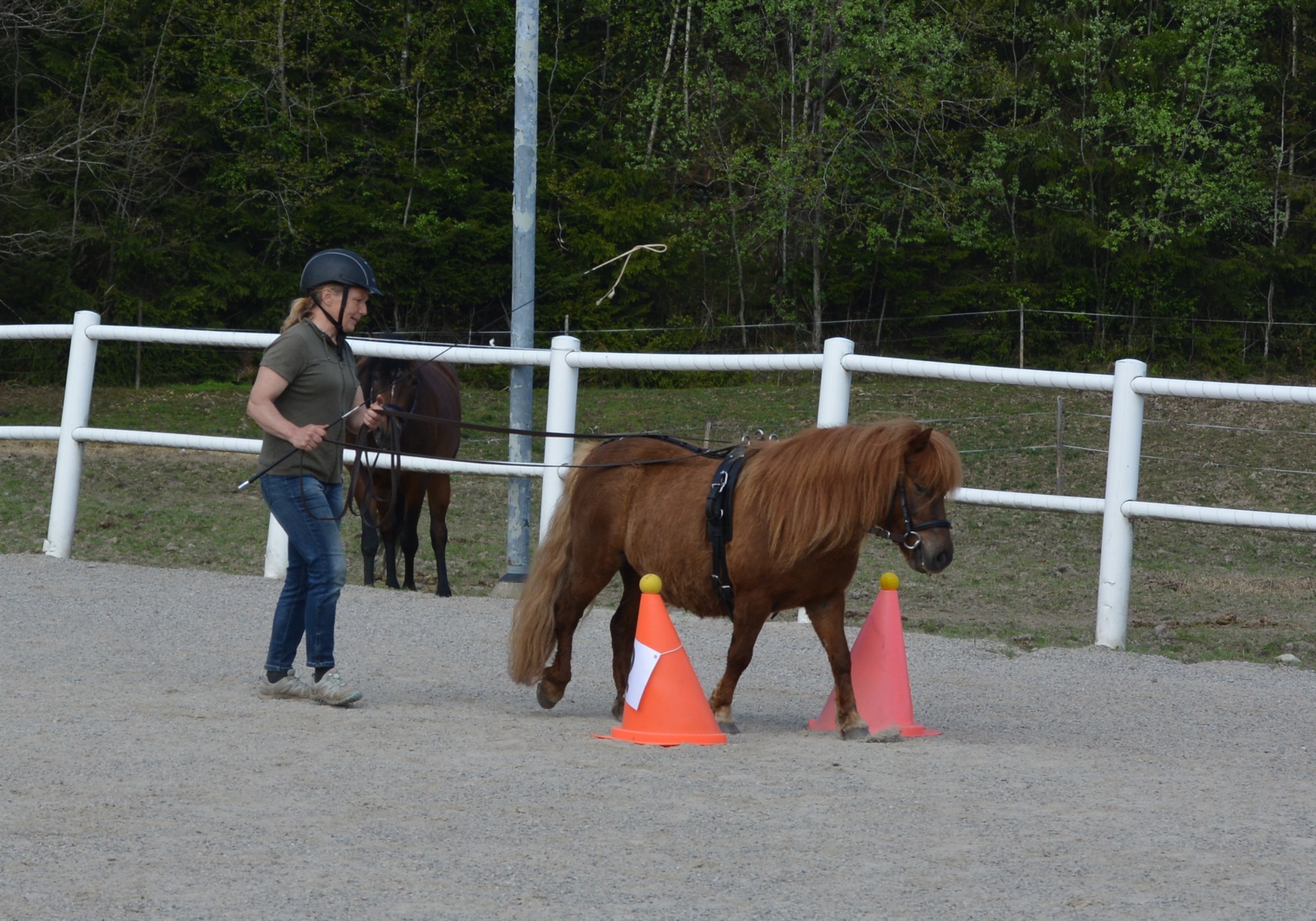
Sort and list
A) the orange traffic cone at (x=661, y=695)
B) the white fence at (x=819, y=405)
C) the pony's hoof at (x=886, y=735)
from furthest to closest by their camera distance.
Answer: the white fence at (x=819, y=405) → the pony's hoof at (x=886, y=735) → the orange traffic cone at (x=661, y=695)

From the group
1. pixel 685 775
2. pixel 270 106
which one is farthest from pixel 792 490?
pixel 270 106

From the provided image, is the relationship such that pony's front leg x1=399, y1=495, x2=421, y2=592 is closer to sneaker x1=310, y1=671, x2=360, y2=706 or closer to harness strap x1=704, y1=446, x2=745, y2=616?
sneaker x1=310, y1=671, x2=360, y2=706

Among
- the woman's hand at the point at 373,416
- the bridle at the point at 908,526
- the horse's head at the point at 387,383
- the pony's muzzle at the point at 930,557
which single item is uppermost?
the horse's head at the point at 387,383

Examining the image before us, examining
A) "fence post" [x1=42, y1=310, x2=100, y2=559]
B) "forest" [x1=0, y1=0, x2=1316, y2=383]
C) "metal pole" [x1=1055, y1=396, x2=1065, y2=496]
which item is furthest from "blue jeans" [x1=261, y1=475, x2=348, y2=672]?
"forest" [x1=0, y1=0, x2=1316, y2=383]

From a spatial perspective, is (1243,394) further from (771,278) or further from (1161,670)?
(771,278)

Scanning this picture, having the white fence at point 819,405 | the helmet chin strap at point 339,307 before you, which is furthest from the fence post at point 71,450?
the helmet chin strap at point 339,307

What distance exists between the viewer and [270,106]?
27.1m

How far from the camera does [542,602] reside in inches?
230

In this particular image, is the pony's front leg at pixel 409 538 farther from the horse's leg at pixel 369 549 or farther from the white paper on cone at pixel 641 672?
the white paper on cone at pixel 641 672

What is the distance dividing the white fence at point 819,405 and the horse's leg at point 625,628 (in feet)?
2.55

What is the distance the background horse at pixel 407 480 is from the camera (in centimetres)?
961

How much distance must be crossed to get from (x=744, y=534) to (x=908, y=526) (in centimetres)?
59

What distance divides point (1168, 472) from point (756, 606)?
13097mm

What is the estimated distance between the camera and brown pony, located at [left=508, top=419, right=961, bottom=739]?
5.20 meters
